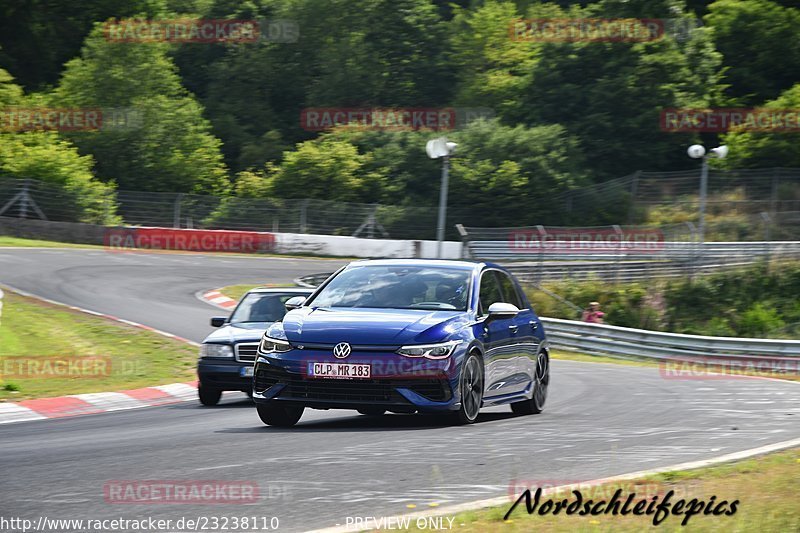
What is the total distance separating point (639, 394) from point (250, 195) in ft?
134

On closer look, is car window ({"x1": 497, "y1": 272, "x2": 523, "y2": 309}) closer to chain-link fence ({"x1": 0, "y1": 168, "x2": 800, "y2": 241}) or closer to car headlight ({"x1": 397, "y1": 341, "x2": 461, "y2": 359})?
car headlight ({"x1": 397, "y1": 341, "x2": 461, "y2": 359})

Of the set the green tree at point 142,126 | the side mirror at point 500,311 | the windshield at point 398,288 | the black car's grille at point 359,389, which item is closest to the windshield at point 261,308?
the windshield at point 398,288

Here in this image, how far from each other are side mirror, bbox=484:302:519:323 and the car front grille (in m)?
4.30

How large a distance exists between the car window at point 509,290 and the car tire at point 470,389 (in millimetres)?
1591

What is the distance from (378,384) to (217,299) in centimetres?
2076

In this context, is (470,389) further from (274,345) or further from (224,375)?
(224,375)

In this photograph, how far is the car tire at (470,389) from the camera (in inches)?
402

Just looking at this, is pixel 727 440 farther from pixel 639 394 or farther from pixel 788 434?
pixel 639 394

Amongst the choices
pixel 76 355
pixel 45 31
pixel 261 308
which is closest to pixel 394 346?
pixel 261 308

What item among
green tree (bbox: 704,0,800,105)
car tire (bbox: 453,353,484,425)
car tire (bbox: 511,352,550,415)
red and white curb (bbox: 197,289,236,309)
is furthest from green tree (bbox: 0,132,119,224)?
green tree (bbox: 704,0,800,105)

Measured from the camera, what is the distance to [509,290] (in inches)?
491

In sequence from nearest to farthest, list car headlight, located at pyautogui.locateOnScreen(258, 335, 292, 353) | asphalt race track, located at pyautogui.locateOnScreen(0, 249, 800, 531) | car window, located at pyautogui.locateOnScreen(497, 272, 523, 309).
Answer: asphalt race track, located at pyautogui.locateOnScreen(0, 249, 800, 531), car headlight, located at pyautogui.locateOnScreen(258, 335, 292, 353), car window, located at pyautogui.locateOnScreen(497, 272, 523, 309)

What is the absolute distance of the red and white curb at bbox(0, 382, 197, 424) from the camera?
12953 mm

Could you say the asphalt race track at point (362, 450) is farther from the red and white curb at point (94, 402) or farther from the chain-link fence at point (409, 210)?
the chain-link fence at point (409, 210)
